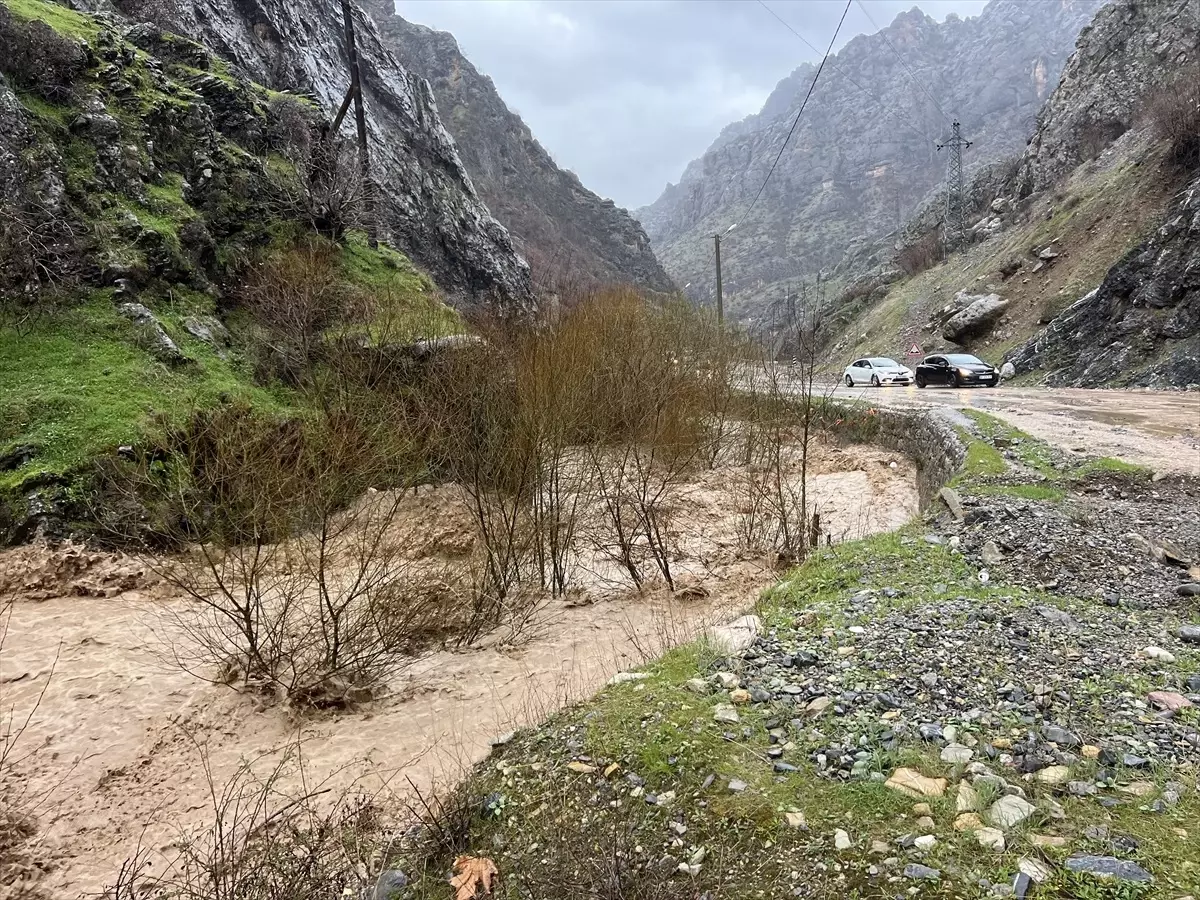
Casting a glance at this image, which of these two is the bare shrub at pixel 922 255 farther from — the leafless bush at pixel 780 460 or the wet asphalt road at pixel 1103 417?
the wet asphalt road at pixel 1103 417

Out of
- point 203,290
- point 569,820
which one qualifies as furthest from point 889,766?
point 203,290

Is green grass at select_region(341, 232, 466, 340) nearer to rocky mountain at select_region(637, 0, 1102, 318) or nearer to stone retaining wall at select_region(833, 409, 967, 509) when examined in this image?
stone retaining wall at select_region(833, 409, 967, 509)

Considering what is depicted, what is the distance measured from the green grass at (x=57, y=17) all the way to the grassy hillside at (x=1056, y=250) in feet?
104

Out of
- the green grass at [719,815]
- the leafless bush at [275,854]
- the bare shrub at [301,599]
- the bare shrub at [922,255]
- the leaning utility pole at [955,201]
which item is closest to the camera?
the green grass at [719,815]

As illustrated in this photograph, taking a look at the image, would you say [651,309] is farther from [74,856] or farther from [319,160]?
[74,856]

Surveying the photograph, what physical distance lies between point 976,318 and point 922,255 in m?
22.1

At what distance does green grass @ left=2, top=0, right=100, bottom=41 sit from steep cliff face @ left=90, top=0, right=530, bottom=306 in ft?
18.5

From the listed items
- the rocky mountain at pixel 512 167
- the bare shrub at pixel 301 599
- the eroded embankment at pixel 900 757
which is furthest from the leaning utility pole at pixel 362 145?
the rocky mountain at pixel 512 167

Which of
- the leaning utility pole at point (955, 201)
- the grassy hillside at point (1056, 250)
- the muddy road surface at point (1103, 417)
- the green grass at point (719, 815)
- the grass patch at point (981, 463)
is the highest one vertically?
the leaning utility pole at point (955, 201)

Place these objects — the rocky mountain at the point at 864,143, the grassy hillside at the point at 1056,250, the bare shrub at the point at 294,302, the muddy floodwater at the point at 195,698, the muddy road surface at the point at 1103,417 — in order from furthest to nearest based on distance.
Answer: the rocky mountain at the point at 864,143 → the grassy hillside at the point at 1056,250 → the bare shrub at the point at 294,302 → the muddy road surface at the point at 1103,417 → the muddy floodwater at the point at 195,698

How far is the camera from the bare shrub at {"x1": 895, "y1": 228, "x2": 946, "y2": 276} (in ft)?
162

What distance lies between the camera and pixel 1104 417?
13.5 metres

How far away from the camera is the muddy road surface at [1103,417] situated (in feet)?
32.7

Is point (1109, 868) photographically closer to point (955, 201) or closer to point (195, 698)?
point (195, 698)
